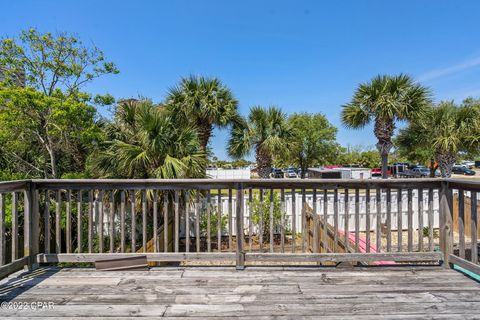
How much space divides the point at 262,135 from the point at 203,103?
7.47 feet

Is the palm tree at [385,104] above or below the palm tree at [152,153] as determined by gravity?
above

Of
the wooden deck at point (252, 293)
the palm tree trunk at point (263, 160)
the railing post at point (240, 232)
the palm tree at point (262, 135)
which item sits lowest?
the wooden deck at point (252, 293)

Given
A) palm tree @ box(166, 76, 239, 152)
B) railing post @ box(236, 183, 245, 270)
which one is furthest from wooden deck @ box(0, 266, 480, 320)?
palm tree @ box(166, 76, 239, 152)

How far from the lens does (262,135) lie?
8594 millimetres

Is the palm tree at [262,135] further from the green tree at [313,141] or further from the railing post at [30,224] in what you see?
the green tree at [313,141]

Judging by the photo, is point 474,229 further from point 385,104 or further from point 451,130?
point 451,130

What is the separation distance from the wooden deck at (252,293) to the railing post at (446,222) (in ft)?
0.61

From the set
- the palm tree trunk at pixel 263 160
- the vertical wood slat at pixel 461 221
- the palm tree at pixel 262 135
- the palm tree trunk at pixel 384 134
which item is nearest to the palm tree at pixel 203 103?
the palm tree at pixel 262 135

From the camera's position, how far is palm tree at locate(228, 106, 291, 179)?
27.3 feet

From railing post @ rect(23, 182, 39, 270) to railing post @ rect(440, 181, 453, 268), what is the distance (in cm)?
397

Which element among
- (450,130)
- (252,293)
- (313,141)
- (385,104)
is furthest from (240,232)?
(313,141)

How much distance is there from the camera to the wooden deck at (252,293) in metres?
1.75

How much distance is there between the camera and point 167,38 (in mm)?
9648

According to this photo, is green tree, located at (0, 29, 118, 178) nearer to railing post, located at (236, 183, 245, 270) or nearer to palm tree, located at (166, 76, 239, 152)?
palm tree, located at (166, 76, 239, 152)
